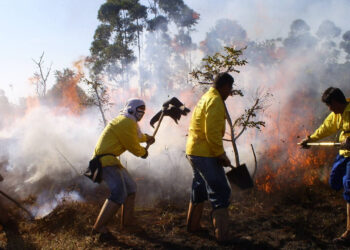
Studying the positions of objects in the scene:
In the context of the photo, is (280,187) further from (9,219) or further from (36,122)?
(36,122)

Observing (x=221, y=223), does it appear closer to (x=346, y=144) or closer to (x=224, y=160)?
(x=224, y=160)

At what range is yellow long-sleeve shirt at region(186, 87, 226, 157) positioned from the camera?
354 centimetres

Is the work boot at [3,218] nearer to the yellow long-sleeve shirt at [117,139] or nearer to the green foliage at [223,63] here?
the yellow long-sleeve shirt at [117,139]

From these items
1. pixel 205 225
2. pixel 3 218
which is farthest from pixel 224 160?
pixel 3 218

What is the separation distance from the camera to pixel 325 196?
5.93 m

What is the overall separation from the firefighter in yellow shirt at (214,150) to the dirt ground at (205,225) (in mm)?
477

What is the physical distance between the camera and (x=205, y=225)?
4.53m

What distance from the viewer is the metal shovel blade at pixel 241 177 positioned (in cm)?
382

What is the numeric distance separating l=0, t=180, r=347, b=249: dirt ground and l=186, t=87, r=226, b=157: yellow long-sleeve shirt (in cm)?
88

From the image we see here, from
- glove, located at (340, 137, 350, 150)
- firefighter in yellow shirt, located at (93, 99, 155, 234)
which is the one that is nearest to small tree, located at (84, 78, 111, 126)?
firefighter in yellow shirt, located at (93, 99, 155, 234)

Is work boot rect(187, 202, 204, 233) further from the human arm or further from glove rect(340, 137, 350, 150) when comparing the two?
glove rect(340, 137, 350, 150)

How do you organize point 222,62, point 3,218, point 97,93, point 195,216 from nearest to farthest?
1. point 195,216
2. point 3,218
3. point 222,62
4. point 97,93

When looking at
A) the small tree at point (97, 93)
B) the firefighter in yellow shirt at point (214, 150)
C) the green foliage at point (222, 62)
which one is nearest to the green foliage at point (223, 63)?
the green foliage at point (222, 62)

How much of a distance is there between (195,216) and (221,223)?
23.6 inches
